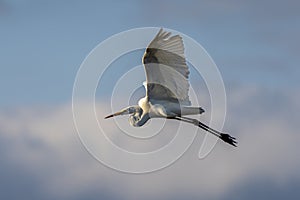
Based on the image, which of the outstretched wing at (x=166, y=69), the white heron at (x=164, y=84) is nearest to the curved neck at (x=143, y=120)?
the white heron at (x=164, y=84)

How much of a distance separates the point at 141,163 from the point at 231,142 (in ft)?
20.1

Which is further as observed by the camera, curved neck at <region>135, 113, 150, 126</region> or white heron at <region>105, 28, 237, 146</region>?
curved neck at <region>135, 113, 150, 126</region>

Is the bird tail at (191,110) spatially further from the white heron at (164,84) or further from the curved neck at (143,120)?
the curved neck at (143,120)

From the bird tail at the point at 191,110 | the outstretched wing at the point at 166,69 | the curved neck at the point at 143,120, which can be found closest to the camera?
the outstretched wing at the point at 166,69

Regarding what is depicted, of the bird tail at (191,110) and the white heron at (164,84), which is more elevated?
the white heron at (164,84)

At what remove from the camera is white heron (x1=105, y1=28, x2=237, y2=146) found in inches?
1961

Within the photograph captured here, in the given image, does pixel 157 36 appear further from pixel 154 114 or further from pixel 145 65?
pixel 154 114

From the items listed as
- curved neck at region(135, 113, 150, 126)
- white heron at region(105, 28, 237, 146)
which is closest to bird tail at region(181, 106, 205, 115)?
white heron at region(105, 28, 237, 146)

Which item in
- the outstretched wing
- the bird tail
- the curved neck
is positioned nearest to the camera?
the outstretched wing

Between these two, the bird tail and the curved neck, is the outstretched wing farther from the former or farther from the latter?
the curved neck

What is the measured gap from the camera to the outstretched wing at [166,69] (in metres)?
49.6

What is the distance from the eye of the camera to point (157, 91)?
53.0 meters

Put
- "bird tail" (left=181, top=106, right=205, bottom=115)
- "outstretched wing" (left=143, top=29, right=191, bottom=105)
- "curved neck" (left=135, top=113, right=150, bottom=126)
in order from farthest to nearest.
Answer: "curved neck" (left=135, top=113, right=150, bottom=126) → "bird tail" (left=181, top=106, right=205, bottom=115) → "outstretched wing" (left=143, top=29, right=191, bottom=105)

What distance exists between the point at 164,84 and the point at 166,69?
147 cm
